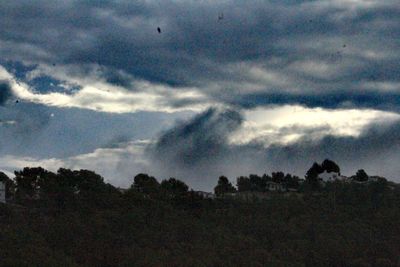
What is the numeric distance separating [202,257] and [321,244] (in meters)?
29.2

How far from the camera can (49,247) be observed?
9212 cm

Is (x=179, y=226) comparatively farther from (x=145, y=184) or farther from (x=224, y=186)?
(x=224, y=186)

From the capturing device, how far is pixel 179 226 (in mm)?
115812

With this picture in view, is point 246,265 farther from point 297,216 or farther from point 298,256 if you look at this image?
point 297,216

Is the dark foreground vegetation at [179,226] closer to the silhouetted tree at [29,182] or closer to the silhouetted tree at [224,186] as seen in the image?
the silhouetted tree at [29,182]

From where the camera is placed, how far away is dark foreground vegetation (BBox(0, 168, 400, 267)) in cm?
9381

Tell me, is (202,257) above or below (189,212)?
below

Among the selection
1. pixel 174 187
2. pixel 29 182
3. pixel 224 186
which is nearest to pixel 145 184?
pixel 174 187

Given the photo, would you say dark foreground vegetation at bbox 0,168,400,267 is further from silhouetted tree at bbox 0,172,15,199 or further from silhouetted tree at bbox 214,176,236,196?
silhouetted tree at bbox 214,176,236,196

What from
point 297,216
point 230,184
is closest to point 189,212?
point 297,216

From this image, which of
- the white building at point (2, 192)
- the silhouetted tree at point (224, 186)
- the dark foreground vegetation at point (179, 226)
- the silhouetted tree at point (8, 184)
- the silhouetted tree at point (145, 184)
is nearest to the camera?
the dark foreground vegetation at point (179, 226)

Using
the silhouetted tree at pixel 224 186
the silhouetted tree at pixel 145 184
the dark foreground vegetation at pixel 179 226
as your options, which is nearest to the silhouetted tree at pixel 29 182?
the dark foreground vegetation at pixel 179 226

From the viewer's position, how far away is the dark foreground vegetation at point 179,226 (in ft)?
308

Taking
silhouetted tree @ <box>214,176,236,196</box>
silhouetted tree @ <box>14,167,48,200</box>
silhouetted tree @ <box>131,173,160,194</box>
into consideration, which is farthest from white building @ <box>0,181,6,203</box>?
silhouetted tree @ <box>214,176,236,196</box>
